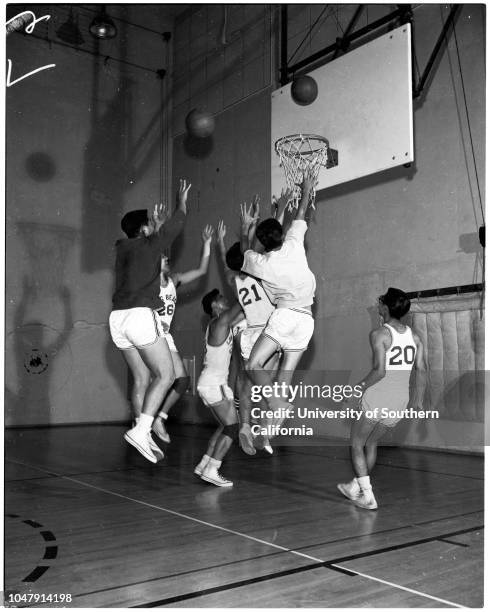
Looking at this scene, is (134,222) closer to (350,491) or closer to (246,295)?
(246,295)

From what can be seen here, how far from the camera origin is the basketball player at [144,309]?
367 cm

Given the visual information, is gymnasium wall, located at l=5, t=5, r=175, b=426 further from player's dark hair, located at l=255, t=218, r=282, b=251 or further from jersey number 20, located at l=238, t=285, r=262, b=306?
player's dark hair, located at l=255, t=218, r=282, b=251

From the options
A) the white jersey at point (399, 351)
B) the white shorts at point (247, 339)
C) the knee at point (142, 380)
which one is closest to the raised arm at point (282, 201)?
the white shorts at point (247, 339)

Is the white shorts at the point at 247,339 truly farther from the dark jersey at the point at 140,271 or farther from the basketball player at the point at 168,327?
the dark jersey at the point at 140,271

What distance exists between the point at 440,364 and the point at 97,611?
4179 millimetres

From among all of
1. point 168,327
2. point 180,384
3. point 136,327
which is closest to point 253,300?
point 168,327

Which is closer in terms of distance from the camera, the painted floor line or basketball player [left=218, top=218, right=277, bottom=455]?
the painted floor line

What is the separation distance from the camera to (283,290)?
165 inches

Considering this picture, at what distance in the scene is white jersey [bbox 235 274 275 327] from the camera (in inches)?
207

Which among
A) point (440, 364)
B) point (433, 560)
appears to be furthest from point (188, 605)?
point (440, 364)

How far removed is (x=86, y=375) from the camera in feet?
28.7

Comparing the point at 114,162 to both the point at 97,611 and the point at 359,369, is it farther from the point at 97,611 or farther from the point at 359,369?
the point at 97,611

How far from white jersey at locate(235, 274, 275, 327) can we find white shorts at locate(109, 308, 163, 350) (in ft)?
4.90

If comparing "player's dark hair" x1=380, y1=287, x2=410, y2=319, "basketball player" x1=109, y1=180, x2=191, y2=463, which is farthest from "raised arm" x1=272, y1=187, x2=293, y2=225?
"player's dark hair" x1=380, y1=287, x2=410, y2=319
